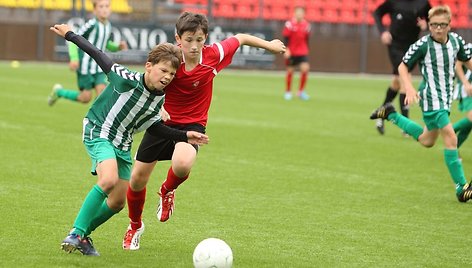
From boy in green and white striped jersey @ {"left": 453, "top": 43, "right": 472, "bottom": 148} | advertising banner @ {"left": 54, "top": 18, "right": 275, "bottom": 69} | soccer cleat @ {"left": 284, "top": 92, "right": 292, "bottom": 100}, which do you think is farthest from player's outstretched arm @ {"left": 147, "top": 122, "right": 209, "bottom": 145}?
advertising banner @ {"left": 54, "top": 18, "right": 275, "bottom": 69}

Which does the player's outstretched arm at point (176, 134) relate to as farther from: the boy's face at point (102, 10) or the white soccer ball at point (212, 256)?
the boy's face at point (102, 10)

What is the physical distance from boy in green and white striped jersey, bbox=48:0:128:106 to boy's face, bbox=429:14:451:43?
15.1ft

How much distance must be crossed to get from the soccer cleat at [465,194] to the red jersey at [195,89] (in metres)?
2.76

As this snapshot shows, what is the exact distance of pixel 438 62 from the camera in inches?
343

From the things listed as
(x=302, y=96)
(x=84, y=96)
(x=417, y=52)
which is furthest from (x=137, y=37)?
(x=417, y=52)

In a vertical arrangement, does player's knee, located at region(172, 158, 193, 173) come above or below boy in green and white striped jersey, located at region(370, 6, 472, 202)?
below

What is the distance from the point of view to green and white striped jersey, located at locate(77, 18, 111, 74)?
1215 cm

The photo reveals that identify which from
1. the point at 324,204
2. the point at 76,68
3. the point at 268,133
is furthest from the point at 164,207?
the point at 268,133

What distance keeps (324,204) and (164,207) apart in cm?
186

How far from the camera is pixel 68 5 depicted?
28625 mm

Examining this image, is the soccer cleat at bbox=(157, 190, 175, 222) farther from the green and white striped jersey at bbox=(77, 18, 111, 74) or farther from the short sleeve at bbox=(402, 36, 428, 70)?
the green and white striped jersey at bbox=(77, 18, 111, 74)

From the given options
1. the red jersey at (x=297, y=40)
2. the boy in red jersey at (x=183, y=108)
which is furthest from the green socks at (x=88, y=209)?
the red jersey at (x=297, y=40)

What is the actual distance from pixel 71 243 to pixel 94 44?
22.4 feet

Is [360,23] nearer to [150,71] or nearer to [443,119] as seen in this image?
[443,119]
